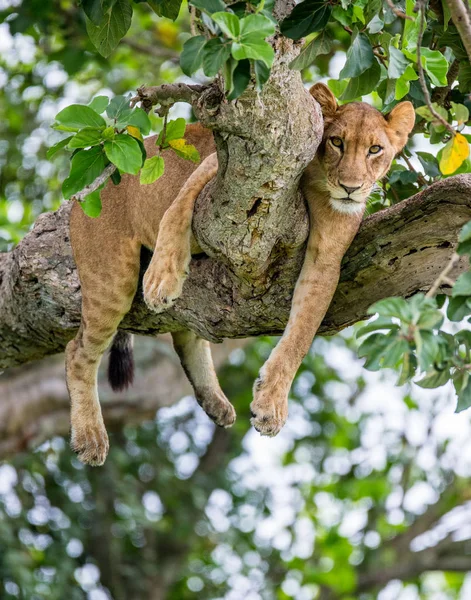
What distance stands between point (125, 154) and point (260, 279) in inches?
37.5

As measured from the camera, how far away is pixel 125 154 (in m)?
2.55

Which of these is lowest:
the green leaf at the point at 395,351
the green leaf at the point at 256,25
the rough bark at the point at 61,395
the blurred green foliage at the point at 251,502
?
the blurred green foliage at the point at 251,502

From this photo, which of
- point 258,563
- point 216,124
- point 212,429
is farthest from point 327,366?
point 216,124

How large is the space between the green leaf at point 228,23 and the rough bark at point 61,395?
469 centimetres

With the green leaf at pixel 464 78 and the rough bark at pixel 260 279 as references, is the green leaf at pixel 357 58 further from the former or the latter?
the green leaf at pixel 464 78

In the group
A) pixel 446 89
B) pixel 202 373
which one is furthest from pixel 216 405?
pixel 446 89

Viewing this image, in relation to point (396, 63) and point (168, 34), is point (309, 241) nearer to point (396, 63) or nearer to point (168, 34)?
point (396, 63)

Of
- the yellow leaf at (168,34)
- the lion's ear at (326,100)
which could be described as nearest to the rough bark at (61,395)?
the yellow leaf at (168,34)

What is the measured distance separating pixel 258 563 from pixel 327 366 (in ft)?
7.15

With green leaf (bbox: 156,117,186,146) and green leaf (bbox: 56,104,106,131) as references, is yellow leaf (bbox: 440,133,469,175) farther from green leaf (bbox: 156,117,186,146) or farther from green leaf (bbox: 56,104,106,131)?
green leaf (bbox: 56,104,106,131)

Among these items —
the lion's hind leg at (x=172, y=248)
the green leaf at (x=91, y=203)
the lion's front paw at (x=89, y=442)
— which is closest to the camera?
the green leaf at (x=91, y=203)

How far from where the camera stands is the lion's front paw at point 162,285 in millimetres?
3383

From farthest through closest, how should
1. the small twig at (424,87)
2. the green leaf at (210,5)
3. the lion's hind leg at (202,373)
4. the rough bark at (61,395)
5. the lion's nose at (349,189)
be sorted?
the rough bark at (61,395), the lion's hind leg at (202,373), the lion's nose at (349,189), the small twig at (424,87), the green leaf at (210,5)

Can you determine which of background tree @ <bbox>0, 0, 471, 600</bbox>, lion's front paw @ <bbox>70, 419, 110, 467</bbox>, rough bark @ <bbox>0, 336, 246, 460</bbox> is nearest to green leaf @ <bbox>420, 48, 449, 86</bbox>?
background tree @ <bbox>0, 0, 471, 600</bbox>
